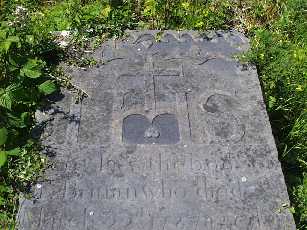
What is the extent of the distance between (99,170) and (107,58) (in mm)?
1140

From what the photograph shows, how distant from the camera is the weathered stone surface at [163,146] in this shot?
3275mm

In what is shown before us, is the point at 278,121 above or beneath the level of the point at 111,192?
beneath

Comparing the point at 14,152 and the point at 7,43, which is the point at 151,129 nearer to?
the point at 14,152

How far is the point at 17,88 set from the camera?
12.2ft

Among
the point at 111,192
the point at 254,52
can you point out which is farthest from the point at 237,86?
the point at 111,192

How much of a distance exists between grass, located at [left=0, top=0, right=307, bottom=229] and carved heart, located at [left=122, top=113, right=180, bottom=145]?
24.9 inches

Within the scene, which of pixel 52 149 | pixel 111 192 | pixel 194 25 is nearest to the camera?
pixel 111 192

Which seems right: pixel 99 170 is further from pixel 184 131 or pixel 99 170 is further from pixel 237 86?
pixel 237 86

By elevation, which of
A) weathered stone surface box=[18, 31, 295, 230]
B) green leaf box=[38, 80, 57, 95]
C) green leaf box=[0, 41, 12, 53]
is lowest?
weathered stone surface box=[18, 31, 295, 230]

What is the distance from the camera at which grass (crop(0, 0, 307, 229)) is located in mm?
3641

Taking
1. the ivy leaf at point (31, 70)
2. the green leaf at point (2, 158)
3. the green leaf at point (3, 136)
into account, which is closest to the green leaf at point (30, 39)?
the ivy leaf at point (31, 70)

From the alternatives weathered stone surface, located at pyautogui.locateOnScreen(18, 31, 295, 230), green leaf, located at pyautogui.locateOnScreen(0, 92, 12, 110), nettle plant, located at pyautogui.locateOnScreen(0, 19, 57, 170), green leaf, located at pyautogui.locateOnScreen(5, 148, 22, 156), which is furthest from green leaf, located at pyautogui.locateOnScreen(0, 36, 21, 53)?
green leaf, located at pyautogui.locateOnScreen(5, 148, 22, 156)

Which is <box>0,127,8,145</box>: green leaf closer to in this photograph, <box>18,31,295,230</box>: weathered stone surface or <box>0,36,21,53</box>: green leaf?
<box>18,31,295,230</box>: weathered stone surface

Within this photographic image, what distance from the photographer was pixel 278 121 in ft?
14.3
